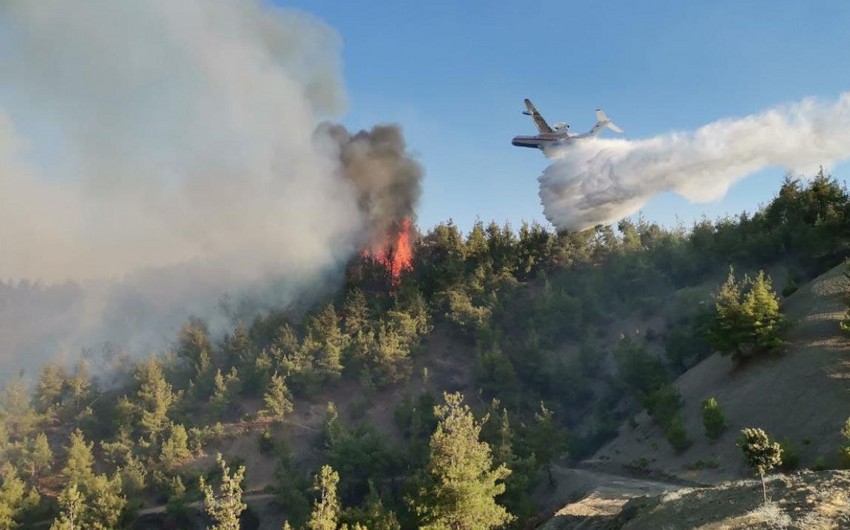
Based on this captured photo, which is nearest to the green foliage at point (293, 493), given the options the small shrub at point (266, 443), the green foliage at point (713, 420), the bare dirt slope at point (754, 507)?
the small shrub at point (266, 443)

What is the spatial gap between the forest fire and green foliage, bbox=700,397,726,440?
63.1m

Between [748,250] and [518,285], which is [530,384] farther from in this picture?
[748,250]

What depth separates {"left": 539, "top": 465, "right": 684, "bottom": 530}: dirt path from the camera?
30.0 m

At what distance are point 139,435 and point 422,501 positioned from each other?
171 feet

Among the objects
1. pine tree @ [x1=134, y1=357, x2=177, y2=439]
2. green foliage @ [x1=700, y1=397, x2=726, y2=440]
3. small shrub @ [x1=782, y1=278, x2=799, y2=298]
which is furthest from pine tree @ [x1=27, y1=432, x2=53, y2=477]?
small shrub @ [x1=782, y1=278, x2=799, y2=298]

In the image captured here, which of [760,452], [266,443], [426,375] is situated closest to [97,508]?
[266,443]

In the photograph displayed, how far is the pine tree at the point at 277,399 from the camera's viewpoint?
69.6m

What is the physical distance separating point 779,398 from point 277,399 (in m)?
53.4

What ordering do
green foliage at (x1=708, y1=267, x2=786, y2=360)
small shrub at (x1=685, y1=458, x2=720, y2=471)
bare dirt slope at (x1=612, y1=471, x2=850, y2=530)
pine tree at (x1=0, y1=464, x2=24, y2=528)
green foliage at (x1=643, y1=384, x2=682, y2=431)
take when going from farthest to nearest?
1. pine tree at (x1=0, y1=464, x2=24, y2=528)
2. green foliage at (x1=643, y1=384, x2=682, y2=431)
3. green foliage at (x1=708, y1=267, x2=786, y2=360)
4. small shrub at (x1=685, y1=458, x2=720, y2=471)
5. bare dirt slope at (x1=612, y1=471, x2=850, y2=530)

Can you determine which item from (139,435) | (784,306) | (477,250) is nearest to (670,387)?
(784,306)

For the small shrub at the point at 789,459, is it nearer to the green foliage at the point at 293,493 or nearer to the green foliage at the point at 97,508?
the green foliage at the point at 293,493

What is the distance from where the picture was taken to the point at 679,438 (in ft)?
142

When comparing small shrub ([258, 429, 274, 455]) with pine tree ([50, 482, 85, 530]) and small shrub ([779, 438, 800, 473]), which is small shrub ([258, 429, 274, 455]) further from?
small shrub ([779, 438, 800, 473])

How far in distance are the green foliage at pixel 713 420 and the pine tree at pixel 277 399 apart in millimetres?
47700
